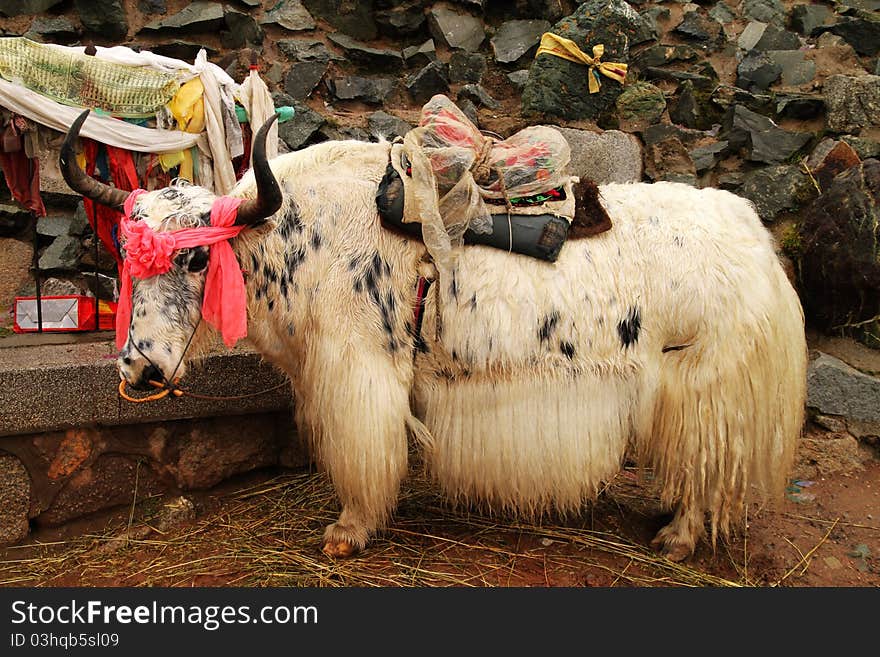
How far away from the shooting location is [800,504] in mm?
3203

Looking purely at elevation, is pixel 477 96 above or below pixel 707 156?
above

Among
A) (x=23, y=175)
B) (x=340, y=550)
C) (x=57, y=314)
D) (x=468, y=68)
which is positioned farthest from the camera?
(x=468, y=68)

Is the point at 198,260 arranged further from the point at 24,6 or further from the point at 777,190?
the point at 24,6

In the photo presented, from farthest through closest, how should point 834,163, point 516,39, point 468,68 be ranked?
1. point 516,39
2. point 468,68
3. point 834,163

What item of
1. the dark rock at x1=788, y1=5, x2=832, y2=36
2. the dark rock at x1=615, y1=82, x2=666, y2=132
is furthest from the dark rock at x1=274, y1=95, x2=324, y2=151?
the dark rock at x1=788, y1=5, x2=832, y2=36

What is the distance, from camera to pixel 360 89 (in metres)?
5.16

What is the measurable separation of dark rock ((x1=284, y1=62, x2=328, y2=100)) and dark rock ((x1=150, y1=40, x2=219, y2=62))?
57 centimetres

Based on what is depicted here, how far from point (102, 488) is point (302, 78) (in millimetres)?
3295

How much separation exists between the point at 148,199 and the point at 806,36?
16.6 feet

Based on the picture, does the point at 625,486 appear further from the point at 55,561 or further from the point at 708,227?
the point at 55,561

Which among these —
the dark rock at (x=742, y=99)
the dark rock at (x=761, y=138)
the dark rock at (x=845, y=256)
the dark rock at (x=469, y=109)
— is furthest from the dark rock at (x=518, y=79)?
the dark rock at (x=845, y=256)

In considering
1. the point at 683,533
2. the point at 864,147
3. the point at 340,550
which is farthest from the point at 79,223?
the point at 864,147

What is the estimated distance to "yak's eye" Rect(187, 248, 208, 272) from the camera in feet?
7.23

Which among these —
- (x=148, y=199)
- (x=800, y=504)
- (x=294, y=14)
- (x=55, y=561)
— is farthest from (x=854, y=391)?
(x=294, y=14)
